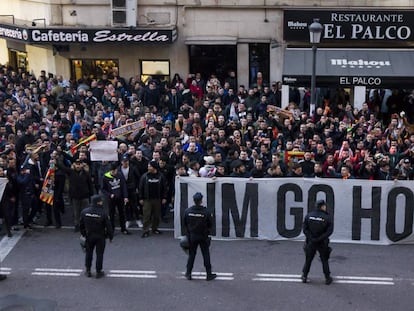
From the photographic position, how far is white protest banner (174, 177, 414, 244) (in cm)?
1312

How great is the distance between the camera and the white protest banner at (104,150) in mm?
14715

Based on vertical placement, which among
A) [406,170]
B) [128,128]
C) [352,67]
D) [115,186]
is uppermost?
[352,67]

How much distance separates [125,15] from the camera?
22.3 meters

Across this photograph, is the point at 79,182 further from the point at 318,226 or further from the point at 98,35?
the point at 98,35

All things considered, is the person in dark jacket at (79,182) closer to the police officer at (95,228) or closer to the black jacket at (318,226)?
the police officer at (95,228)

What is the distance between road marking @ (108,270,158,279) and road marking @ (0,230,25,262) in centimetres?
219

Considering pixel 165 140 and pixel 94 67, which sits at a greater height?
pixel 94 67

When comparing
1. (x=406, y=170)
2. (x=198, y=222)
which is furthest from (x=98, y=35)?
(x=198, y=222)

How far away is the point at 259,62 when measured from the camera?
908 inches

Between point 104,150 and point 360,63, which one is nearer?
point 104,150

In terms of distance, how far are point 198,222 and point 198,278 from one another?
1.05 m

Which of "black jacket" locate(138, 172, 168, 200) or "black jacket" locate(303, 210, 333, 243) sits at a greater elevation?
"black jacket" locate(138, 172, 168, 200)

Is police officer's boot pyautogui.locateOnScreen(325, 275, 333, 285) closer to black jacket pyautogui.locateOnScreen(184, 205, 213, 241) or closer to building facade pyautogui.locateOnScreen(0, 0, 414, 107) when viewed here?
black jacket pyautogui.locateOnScreen(184, 205, 213, 241)

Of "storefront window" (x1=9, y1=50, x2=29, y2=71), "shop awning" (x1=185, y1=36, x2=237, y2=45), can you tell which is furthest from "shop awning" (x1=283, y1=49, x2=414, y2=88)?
"storefront window" (x1=9, y1=50, x2=29, y2=71)
